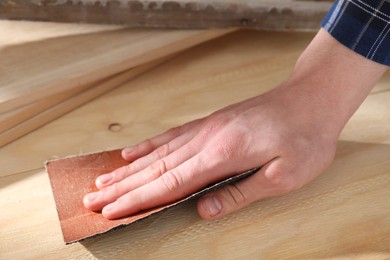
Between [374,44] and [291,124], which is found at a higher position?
[374,44]

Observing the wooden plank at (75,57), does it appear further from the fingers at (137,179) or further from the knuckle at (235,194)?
the knuckle at (235,194)

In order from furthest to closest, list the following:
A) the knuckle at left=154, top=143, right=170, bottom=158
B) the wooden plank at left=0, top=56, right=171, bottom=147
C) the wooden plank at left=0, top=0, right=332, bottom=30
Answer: the wooden plank at left=0, top=0, right=332, bottom=30
the wooden plank at left=0, top=56, right=171, bottom=147
the knuckle at left=154, top=143, right=170, bottom=158

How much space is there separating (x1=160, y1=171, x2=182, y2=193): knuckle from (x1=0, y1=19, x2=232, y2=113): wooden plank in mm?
370

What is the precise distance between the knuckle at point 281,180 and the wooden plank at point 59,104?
0.48 metres

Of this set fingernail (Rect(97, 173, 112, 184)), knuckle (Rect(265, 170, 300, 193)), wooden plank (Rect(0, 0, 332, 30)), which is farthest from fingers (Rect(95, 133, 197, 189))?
wooden plank (Rect(0, 0, 332, 30))

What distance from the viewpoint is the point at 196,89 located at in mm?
1354


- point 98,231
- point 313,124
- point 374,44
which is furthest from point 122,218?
point 374,44

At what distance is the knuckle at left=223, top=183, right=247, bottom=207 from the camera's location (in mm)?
1020

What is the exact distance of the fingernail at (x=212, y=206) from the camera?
39.7 inches

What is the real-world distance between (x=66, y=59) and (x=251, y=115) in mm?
478

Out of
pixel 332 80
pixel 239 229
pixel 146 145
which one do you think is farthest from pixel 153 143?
pixel 332 80

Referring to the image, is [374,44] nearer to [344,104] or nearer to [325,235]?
[344,104]

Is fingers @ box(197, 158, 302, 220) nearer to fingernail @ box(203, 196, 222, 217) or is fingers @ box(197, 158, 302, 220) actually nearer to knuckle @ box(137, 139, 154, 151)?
fingernail @ box(203, 196, 222, 217)

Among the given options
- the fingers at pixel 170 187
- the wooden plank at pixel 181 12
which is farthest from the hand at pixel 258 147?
the wooden plank at pixel 181 12
